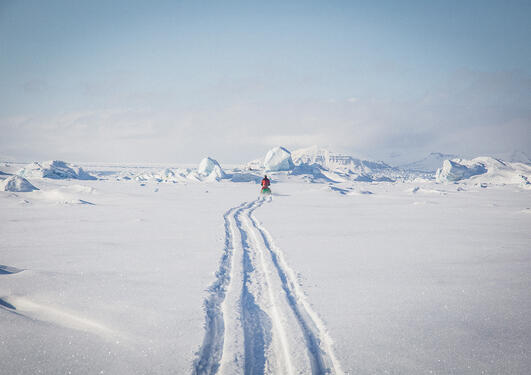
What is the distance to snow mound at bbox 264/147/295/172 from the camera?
9444 cm

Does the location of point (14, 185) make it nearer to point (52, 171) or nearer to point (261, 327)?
point (261, 327)

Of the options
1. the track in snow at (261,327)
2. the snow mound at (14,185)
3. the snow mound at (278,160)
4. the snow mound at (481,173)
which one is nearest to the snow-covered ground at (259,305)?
the track in snow at (261,327)

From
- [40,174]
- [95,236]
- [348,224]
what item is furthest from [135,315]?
[40,174]

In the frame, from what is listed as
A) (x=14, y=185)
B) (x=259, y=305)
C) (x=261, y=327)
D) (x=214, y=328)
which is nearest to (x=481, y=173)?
(x=259, y=305)

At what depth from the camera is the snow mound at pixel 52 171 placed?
56.5m

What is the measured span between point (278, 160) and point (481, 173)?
319ft

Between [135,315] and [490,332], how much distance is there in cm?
517

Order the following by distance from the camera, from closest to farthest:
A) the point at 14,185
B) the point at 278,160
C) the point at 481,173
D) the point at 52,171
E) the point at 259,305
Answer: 1. the point at 259,305
2. the point at 14,185
3. the point at 52,171
4. the point at 278,160
5. the point at 481,173

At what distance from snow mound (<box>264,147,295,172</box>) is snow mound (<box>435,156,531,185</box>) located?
57.0m

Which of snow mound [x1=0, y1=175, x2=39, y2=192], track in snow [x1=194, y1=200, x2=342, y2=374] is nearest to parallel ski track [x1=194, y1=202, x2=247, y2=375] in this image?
track in snow [x1=194, y1=200, x2=342, y2=374]

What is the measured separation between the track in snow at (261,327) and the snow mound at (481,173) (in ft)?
375

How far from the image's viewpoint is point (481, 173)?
414ft

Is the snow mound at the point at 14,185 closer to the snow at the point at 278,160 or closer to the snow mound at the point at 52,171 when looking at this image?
the snow mound at the point at 52,171

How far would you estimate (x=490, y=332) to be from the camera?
4.04m
